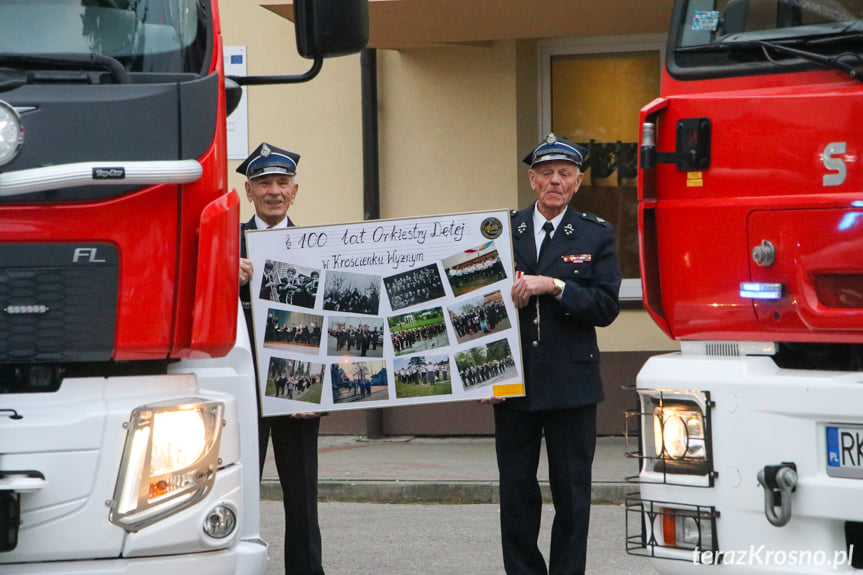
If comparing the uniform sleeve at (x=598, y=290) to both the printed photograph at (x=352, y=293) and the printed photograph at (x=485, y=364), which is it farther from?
the printed photograph at (x=352, y=293)

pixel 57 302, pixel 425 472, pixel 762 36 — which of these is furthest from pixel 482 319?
pixel 425 472

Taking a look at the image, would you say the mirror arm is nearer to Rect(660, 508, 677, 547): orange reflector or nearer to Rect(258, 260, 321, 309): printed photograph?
Rect(258, 260, 321, 309): printed photograph

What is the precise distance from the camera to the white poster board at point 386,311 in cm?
565

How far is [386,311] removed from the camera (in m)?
5.65

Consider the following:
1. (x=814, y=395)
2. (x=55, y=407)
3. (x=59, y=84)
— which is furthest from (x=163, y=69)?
(x=814, y=395)

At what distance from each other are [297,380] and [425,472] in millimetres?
4398

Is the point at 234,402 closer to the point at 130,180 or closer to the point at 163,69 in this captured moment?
the point at 130,180

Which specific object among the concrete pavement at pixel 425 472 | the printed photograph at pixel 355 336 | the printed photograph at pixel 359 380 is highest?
the printed photograph at pixel 355 336

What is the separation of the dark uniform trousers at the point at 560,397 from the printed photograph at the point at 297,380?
0.84m

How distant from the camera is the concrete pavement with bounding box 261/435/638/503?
31.1 feet

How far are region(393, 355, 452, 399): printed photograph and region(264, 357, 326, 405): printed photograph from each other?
1.12 feet

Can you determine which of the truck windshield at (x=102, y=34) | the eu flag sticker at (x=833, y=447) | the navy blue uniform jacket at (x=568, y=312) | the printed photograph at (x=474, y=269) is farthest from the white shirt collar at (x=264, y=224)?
the eu flag sticker at (x=833, y=447)

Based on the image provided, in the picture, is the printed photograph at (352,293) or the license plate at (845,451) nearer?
the license plate at (845,451)

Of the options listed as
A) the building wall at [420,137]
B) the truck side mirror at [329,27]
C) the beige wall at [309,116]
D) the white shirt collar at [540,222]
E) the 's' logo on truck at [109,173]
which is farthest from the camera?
the beige wall at [309,116]
